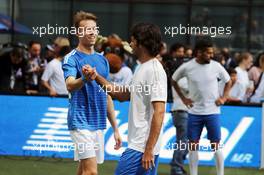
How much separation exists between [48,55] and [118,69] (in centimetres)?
202

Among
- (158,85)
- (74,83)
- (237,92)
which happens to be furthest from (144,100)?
(237,92)

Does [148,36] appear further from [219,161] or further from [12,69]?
[12,69]

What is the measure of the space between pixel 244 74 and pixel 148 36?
314 inches

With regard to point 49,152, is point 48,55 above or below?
above

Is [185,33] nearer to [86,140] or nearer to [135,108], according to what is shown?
[86,140]

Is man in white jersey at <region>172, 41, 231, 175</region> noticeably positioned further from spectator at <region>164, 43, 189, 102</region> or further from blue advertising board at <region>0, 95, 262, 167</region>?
blue advertising board at <region>0, 95, 262, 167</region>

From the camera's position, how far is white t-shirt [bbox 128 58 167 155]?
22.6ft

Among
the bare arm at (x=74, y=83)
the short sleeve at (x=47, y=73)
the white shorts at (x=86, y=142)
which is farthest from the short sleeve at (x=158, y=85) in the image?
the short sleeve at (x=47, y=73)

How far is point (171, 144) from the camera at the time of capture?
12.8 m

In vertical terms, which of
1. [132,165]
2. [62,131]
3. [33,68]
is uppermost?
[33,68]

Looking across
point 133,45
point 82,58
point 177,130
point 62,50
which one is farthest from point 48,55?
point 133,45

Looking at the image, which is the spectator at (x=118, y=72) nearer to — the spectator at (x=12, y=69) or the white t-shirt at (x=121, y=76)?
the white t-shirt at (x=121, y=76)

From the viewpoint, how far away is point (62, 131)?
508 inches

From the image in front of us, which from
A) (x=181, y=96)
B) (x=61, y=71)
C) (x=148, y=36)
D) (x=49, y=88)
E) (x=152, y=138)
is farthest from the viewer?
(x=61, y=71)
